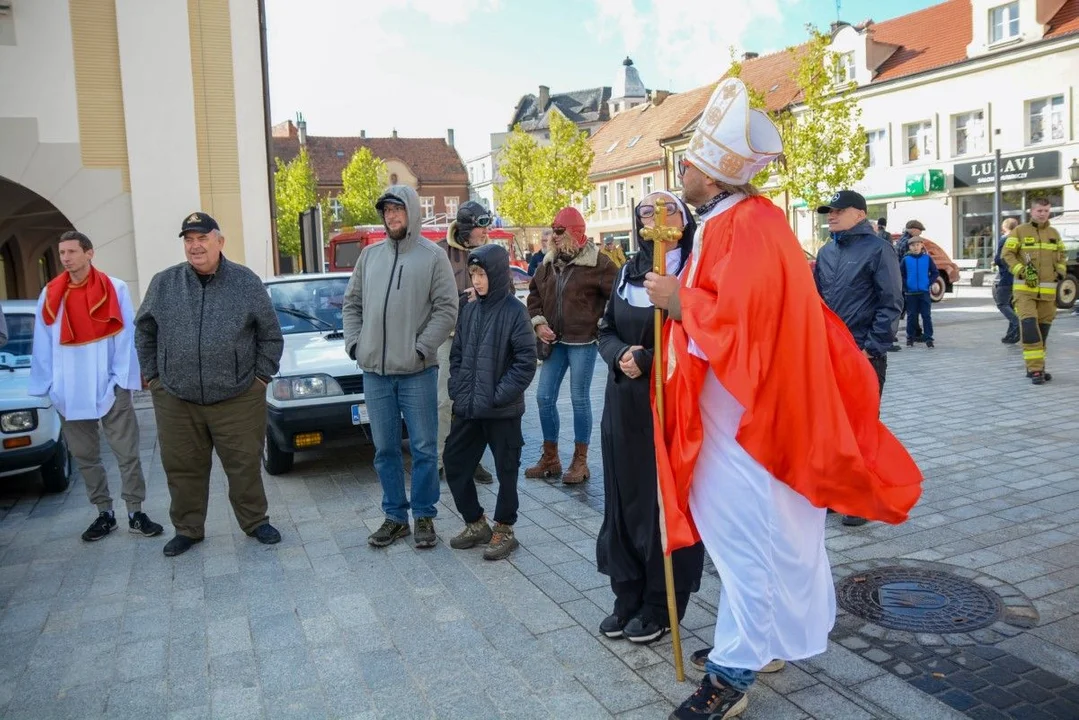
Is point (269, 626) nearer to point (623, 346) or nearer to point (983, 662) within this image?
point (623, 346)

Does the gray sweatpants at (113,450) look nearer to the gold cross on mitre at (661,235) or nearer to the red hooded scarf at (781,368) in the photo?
the gold cross on mitre at (661,235)

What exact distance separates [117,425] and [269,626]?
7.41 ft

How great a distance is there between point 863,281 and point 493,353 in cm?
244

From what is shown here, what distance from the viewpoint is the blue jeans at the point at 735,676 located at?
3.20m

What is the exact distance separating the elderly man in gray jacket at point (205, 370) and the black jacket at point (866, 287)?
141 inches

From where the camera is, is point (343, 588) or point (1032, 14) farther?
point (1032, 14)

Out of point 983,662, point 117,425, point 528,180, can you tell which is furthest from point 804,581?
point 528,180

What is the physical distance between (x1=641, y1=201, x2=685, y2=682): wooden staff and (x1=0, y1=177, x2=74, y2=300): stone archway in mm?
17601

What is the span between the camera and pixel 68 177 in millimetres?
12109

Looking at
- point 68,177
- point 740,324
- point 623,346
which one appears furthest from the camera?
point 68,177

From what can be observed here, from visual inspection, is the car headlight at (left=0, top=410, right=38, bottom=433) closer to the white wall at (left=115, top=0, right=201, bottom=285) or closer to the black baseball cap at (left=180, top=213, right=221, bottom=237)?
the black baseball cap at (left=180, top=213, right=221, bottom=237)

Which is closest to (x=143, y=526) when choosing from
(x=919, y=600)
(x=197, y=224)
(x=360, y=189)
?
(x=197, y=224)

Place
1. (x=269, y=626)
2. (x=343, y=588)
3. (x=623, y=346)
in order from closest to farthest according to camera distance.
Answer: (x=623, y=346) → (x=269, y=626) → (x=343, y=588)

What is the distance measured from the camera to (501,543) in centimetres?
514
